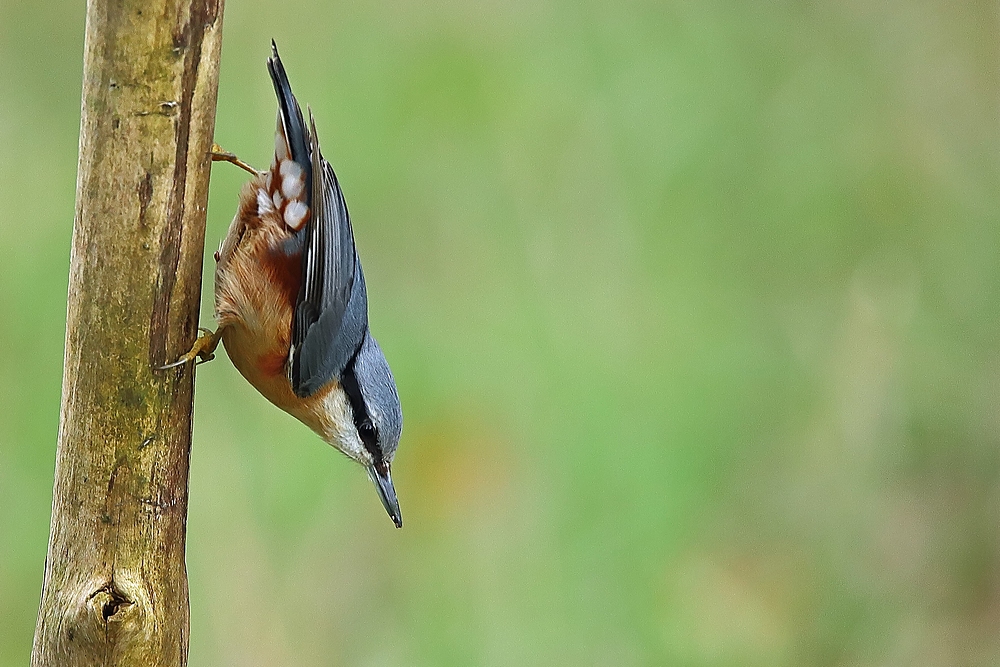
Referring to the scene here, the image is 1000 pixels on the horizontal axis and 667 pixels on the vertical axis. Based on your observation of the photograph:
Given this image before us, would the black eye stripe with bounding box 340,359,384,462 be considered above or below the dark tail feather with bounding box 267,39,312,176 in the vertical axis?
below

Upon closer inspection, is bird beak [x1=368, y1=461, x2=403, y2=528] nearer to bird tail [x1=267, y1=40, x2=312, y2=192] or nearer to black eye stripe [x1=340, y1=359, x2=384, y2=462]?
black eye stripe [x1=340, y1=359, x2=384, y2=462]

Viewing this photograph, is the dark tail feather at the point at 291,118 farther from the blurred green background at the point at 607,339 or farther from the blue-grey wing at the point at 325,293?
the blurred green background at the point at 607,339

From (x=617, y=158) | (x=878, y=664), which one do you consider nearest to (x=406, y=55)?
(x=617, y=158)

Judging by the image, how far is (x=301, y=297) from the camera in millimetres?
3303

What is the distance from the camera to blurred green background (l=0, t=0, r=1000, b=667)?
12.8 ft

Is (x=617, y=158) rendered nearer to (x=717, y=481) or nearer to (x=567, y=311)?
(x=567, y=311)

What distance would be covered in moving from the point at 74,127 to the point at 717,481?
3123 millimetres

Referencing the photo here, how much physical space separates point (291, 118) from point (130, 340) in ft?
4.28

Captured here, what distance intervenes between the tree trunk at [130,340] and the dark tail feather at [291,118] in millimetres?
1089

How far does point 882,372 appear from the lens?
4.20 metres

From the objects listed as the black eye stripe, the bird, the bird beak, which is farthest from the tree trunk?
the bird beak

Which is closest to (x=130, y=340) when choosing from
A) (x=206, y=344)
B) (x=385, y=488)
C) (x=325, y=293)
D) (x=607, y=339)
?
(x=206, y=344)

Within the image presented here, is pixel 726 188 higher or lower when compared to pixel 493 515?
higher

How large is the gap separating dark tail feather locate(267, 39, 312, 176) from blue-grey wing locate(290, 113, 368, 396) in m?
0.05
